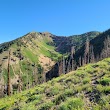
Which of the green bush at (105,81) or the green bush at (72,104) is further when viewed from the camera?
the green bush at (105,81)

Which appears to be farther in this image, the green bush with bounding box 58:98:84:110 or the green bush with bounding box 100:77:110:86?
the green bush with bounding box 100:77:110:86

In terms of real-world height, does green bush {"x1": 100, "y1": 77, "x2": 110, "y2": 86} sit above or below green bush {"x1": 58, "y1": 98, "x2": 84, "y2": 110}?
above

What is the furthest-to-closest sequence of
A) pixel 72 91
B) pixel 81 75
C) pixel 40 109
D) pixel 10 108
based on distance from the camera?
pixel 81 75
pixel 10 108
pixel 72 91
pixel 40 109

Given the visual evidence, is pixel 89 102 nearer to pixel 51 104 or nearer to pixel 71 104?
pixel 71 104

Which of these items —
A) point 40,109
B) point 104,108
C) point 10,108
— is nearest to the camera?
point 104,108

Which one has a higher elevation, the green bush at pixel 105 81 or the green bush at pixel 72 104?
the green bush at pixel 105 81

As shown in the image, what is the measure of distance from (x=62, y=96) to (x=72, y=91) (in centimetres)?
84

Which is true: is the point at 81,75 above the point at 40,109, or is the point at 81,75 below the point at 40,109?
above

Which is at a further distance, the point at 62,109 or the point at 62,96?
the point at 62,96

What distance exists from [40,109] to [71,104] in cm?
231

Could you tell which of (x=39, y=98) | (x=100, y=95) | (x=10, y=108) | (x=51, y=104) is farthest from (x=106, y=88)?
(x=10, y=108)

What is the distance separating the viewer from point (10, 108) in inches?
680

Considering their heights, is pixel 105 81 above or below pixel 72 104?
above

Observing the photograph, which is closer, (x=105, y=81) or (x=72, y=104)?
(x=72, y=104)
